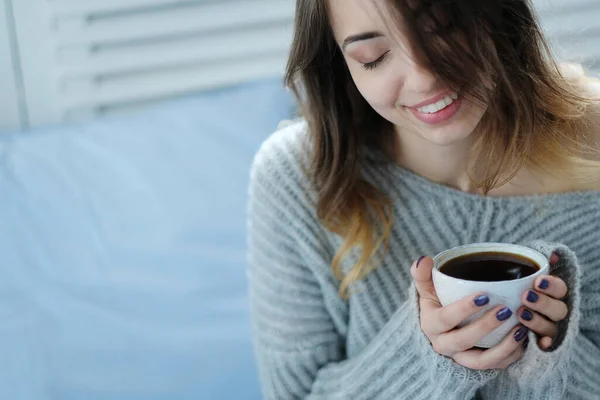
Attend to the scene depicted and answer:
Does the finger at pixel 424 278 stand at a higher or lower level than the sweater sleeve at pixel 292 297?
higher

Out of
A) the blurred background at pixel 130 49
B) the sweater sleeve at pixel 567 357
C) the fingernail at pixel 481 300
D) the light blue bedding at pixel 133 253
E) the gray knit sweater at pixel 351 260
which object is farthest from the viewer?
the blurred background at pixel 130 49

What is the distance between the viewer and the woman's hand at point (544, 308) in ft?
2.32

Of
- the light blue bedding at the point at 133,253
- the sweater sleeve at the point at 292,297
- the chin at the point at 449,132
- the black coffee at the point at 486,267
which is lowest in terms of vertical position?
the light blue bedding at the point at 133,253

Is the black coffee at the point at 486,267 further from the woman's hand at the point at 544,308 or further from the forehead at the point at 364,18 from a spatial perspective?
the forehead at the point at 364,18

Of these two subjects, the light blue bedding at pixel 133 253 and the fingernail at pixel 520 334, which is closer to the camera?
the fingernail at pixel 520 334

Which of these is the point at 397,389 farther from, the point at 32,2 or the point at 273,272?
the point at 32,2

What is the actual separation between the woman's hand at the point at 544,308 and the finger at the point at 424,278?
9cm

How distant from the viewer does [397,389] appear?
931mm

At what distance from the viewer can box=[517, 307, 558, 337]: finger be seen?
0.72 meters

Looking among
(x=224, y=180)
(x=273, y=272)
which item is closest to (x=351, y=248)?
(x=273, y=272)

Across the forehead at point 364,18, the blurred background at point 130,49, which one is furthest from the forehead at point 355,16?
the blurred background at point 130,49

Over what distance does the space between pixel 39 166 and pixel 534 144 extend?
1.05m

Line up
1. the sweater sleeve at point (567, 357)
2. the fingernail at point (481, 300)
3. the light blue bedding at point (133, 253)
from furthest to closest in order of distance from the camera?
the light blue bedding at point (133, 253) < the sweater sleeve at point (567, 357) < the fingernail at point (481, 300)

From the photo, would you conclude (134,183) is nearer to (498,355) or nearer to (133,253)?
(133,253)
